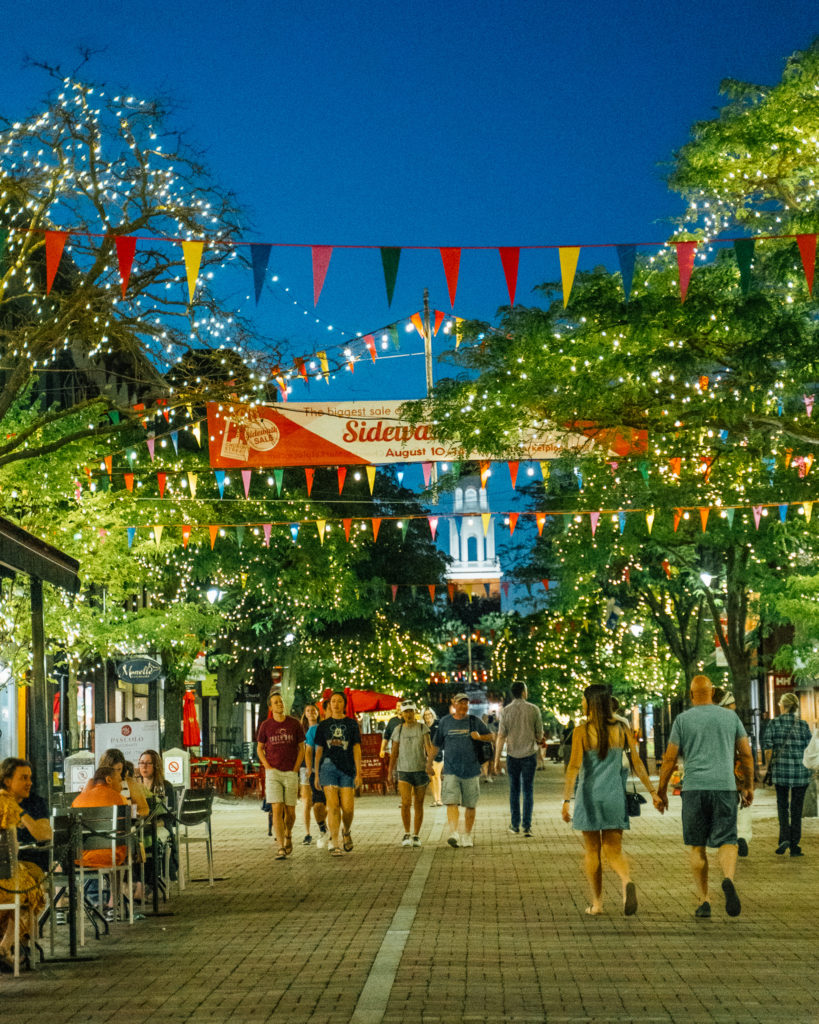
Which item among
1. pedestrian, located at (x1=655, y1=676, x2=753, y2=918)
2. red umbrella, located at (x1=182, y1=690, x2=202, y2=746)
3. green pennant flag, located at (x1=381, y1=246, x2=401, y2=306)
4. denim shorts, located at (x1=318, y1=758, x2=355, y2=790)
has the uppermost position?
green pennant flag, located at (x1=381, y1=246, x2=401, y2=306)

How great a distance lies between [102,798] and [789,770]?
24.4ft

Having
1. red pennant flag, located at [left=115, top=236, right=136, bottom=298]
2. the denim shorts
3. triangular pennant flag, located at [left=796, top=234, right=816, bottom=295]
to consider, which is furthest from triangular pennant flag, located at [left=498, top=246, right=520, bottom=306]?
the denim shorts

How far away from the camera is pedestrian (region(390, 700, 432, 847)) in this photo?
16.4 m

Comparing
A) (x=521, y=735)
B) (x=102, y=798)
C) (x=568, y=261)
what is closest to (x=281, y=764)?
(x=521, y=735)

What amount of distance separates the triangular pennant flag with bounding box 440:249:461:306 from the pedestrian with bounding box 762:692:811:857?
5537 mm

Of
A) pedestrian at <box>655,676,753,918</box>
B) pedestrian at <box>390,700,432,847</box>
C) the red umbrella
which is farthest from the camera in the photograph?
the red umbrella

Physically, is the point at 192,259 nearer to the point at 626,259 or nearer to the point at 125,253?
the point at 125,253

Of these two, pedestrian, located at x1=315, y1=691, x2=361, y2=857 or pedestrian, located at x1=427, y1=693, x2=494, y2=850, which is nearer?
pedestrian, located at x1=315, y1=691, x2=361, y2=857

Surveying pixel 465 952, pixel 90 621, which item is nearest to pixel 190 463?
pixel 90 621

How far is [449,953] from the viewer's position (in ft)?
29.1

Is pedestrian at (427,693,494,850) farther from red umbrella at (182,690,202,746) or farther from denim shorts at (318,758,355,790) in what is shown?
red umbrella at (182,690,202,746)

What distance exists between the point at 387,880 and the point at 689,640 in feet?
81.4

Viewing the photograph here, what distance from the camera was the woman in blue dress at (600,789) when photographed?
10.3 meters

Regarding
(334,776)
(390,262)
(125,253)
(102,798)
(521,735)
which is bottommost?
(334,776)
